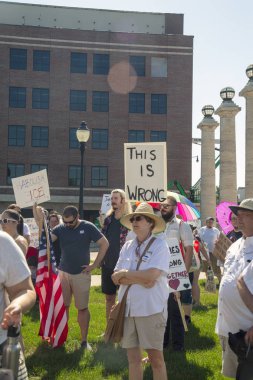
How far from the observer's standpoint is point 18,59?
46.1 m

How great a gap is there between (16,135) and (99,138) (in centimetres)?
747

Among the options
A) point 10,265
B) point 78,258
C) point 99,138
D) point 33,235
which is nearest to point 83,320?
point 78,258

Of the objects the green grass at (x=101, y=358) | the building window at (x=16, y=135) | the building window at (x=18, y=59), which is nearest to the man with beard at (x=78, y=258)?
the green grass at (x=101, y=358)

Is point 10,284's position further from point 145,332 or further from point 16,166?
point 16,166

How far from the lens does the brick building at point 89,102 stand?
45812 mm

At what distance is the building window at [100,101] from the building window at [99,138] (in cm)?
193

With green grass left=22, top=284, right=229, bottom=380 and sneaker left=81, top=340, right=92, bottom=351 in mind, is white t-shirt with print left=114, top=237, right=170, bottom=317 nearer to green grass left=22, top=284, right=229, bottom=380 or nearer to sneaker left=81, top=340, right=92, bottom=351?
green grass left=22, top=284, right=229, bottom=380

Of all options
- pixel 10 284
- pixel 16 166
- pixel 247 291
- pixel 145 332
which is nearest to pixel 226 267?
pixel 247 291

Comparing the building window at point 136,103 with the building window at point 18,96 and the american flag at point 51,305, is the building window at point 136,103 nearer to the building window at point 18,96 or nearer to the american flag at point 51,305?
the building window at point 18,96

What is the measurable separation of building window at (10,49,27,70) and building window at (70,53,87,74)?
4.23 m

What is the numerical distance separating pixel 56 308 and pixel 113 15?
4719 centimetres

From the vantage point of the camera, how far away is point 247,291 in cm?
393

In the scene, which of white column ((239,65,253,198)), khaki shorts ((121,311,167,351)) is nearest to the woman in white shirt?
khaki shorts ((121,311,167,351))

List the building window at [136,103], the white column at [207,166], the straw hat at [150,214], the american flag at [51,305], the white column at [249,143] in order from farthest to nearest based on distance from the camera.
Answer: the building window at [136,103], the white column at [207,166], the white column at [249,143], the american flag at [51,305], the straw hat at [150,214]
